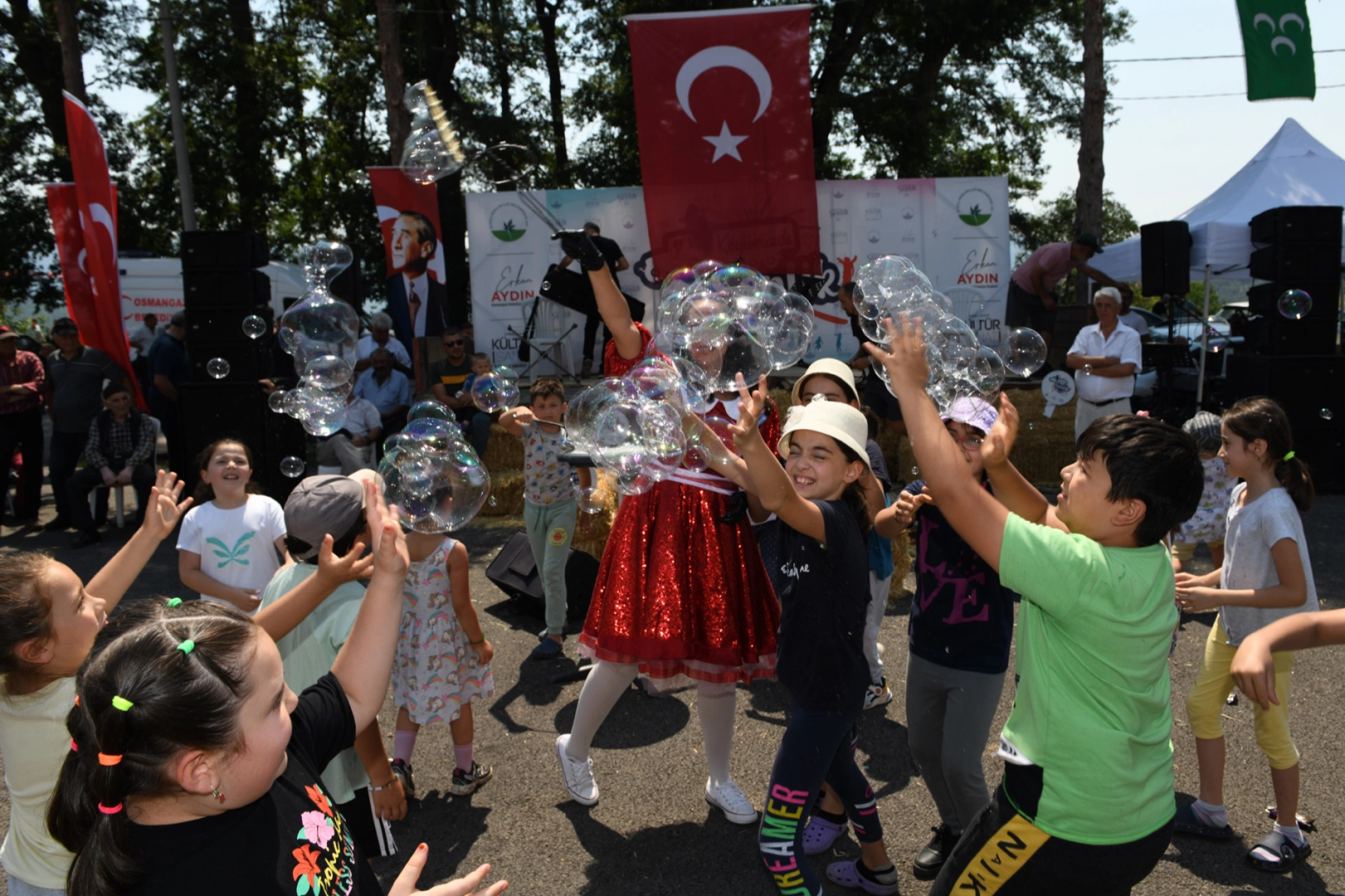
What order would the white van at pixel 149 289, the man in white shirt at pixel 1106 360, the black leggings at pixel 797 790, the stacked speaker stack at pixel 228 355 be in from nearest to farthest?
1. the black leggings at pixel 797 790
2. the man in white shirt at pixel 1106 360
3. the stacked speaker stack at pixel 228 355
4. the white van at pixel 149 289

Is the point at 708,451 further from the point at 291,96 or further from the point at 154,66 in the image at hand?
the point at 154,66

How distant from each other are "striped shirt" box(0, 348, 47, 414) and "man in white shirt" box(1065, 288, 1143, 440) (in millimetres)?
10247

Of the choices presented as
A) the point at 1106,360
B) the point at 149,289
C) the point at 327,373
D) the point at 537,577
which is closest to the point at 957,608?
the point at 537,577

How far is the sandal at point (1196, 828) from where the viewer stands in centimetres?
329

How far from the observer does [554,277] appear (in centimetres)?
1191

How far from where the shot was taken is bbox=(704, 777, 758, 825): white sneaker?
3.47 metres

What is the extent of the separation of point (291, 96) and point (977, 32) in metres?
16.4

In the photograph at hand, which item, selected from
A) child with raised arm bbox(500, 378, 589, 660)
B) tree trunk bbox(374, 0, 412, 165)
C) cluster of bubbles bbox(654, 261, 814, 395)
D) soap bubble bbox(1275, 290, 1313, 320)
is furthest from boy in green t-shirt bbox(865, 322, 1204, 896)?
tree trunk bbox(374, 0, 412, 165)

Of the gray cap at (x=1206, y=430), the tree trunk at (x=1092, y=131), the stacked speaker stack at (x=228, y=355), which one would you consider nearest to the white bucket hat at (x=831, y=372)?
the gray cap at (x=1206, y=430)

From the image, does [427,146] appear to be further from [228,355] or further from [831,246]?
[831,246]

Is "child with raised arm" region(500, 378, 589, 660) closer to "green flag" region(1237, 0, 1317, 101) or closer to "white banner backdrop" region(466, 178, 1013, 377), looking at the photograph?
"white banner backdrop" region(466, 178, 1013, 377)

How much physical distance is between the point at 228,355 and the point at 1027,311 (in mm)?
9060

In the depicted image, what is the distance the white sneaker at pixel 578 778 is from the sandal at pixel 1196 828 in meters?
2.15

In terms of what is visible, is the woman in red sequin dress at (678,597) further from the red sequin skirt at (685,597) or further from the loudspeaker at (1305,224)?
the loudspeaker at (1305,224)
